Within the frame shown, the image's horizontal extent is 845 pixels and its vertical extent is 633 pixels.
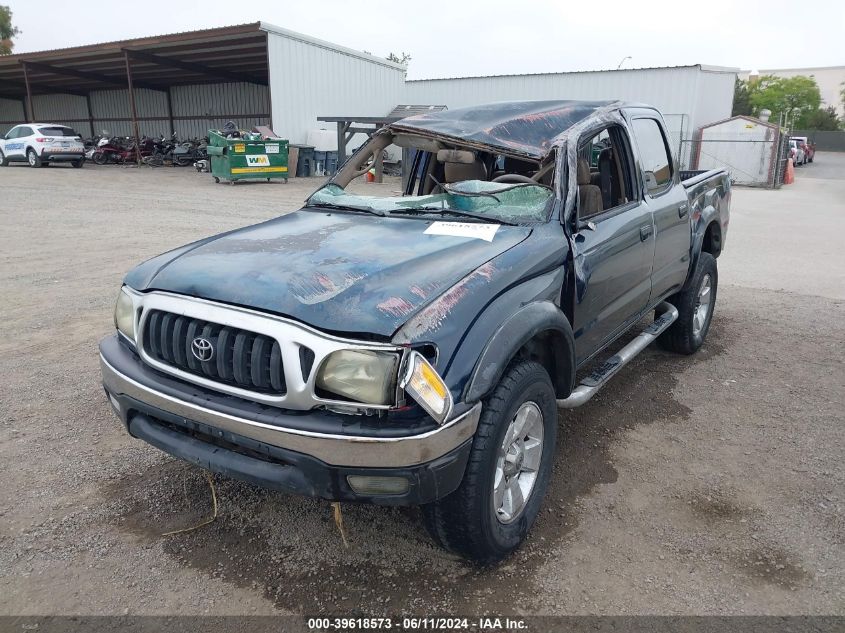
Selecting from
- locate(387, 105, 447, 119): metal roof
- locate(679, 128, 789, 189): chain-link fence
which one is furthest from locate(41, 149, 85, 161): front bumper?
locate(679, 128, 789, 189): chain-link fence

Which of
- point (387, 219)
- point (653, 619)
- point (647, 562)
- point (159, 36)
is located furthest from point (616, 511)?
point (159, 36)

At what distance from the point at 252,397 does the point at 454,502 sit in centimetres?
83

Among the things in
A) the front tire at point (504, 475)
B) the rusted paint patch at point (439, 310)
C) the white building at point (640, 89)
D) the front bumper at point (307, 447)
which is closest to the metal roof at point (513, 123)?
the rusted paint patch at point (439, 310)

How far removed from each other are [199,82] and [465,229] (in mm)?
33424

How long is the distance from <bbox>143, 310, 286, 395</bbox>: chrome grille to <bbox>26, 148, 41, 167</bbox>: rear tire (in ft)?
84.8

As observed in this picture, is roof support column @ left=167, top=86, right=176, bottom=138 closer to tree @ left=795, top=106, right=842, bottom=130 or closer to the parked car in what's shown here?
the parked car

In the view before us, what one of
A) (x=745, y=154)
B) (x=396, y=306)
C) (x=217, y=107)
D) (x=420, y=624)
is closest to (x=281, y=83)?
(x=217, y=107)

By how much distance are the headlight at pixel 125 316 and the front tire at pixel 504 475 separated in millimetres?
1479

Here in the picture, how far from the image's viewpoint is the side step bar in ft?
10.6

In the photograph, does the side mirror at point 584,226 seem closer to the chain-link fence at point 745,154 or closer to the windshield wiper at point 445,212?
the windshield wiper at point 445,212

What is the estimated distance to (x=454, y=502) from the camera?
7.77ft

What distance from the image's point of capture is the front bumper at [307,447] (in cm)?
213

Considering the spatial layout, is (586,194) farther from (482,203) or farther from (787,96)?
(787,96)

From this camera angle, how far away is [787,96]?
252 feet
